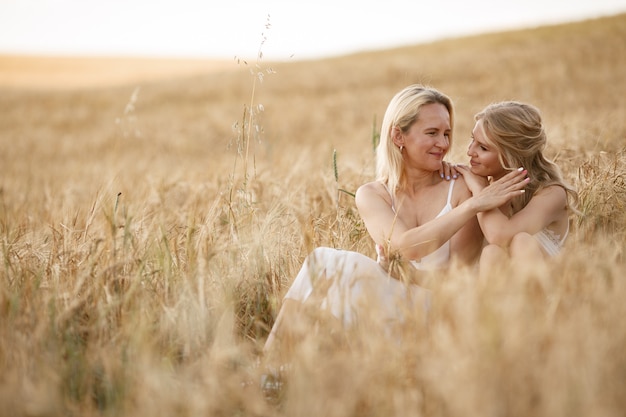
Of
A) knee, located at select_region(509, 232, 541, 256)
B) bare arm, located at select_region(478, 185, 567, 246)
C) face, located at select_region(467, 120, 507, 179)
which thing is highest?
face, located at select_region(467, 120, 507, 179)

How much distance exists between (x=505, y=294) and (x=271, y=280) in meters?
1.19

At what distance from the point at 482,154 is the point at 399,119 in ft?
1.53

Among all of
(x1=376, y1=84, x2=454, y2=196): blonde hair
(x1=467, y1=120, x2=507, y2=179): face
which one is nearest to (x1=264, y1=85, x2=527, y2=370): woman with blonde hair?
(x1=376, y1=84, x2=454, y2=196): blonde hair

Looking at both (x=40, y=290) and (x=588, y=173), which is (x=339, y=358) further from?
(x=588, y=173)

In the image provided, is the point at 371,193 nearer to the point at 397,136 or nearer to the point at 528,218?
the point at 397,136

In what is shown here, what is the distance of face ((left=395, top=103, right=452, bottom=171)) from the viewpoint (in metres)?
2.84

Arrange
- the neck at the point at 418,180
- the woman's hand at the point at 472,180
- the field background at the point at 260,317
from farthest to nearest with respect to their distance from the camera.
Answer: the neck at the point at 418,180, the woman's hand at the point at 472,180, the field background at the point at 260,317

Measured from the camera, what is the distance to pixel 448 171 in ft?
9.53

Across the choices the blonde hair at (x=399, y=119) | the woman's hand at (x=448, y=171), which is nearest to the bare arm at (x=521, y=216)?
the woman's hand at (x=448, y=171)

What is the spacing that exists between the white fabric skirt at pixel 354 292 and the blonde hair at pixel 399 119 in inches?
26.2

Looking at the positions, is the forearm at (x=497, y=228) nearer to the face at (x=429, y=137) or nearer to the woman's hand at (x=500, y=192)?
the woman's hand at (x=500, y=192)

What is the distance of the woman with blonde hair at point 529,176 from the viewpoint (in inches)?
101

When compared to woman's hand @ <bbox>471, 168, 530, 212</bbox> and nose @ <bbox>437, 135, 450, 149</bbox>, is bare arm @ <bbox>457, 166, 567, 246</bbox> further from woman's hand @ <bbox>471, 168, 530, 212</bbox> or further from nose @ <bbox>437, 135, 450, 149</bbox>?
nose @ <bbox>437, 135, 450, 149</bbox>

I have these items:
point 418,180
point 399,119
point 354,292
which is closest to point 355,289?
point 354,292
